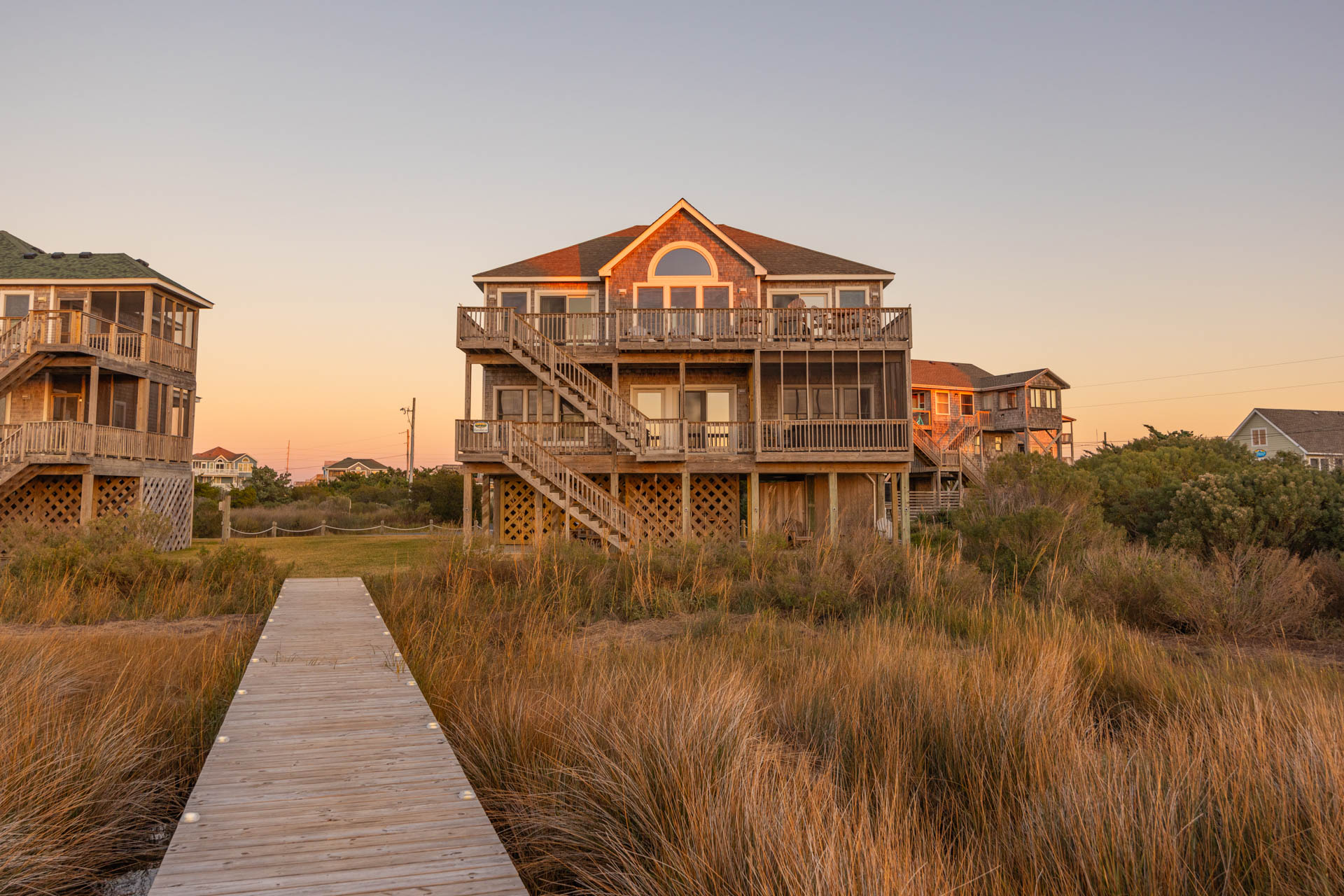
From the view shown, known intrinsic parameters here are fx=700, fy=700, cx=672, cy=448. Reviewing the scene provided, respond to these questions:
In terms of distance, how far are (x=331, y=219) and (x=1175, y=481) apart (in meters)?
25.8

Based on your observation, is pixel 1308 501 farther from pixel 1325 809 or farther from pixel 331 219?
pixel 331 219

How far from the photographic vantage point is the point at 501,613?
8.99 metres

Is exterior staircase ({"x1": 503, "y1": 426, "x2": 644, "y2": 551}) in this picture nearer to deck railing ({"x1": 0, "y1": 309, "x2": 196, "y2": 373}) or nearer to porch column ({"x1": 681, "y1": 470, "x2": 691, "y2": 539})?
porch column ({"x1": 681, "y1": 470, "x2": 691, "y2": 539})

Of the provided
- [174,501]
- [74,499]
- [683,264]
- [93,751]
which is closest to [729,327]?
[683,264]

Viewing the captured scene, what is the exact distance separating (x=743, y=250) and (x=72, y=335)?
801 inches

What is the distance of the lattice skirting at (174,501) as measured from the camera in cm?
2306

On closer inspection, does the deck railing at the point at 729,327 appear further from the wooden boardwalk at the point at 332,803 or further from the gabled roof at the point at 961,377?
the gabled roof at the point at 961,377

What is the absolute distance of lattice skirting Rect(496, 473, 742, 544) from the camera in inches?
856

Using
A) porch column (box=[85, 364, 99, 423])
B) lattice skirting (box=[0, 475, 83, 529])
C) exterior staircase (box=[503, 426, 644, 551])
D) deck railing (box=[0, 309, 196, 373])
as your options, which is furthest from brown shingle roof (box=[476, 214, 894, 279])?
lattice skirting (box=[0, 475, 83, 529])

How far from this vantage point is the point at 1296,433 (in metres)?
50.0

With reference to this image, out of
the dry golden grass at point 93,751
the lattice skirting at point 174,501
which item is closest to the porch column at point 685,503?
the dry golden grass at point 93,751

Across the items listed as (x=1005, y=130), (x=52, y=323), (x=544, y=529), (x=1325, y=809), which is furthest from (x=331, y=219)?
(x=1325, y=809)

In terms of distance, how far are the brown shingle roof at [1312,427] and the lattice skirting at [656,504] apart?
Answer: 48596mm

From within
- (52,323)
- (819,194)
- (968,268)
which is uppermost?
(819,194)
